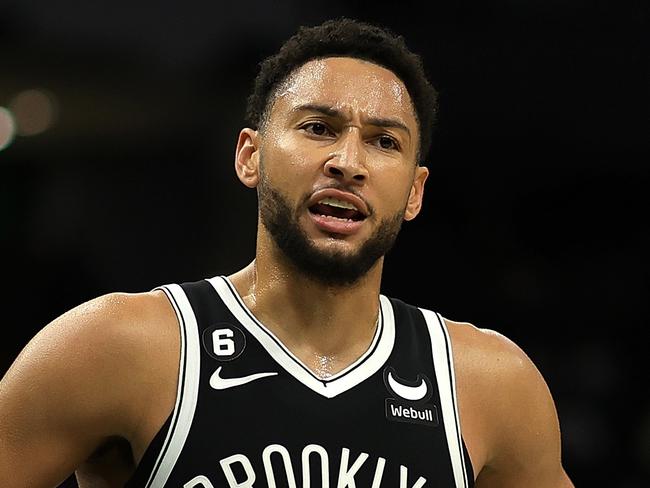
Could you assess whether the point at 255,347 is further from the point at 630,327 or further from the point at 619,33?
the point at 619,33

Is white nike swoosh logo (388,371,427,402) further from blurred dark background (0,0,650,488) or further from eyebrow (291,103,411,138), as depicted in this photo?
blurred dark background (0,0,650,488)

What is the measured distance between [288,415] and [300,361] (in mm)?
126

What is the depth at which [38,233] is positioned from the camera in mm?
4383

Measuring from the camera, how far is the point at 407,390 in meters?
2.16

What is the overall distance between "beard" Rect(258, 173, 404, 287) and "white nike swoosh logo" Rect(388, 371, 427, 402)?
0.21 meters

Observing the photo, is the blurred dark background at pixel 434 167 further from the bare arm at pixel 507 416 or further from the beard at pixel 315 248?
the beard at pixel 315 248

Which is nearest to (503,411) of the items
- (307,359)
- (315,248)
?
(307,359)

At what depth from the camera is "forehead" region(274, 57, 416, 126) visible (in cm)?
216

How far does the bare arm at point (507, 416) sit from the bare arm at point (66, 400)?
650 millimetres

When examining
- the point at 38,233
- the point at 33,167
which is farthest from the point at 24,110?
the point at 38,233

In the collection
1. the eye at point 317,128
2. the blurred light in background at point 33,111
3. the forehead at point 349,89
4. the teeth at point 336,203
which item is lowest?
the teeth at point 336,203

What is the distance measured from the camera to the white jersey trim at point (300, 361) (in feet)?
6.96

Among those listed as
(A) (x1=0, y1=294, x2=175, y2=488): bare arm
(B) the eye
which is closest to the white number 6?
(A) (x1=0, y1=294, x2=175, y2=488): bare arm

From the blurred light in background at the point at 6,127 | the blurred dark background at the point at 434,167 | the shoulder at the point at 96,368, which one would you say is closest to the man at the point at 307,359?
the shoulder at the point at 96,368
